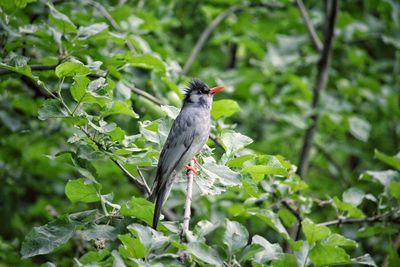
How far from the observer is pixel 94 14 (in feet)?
15.9

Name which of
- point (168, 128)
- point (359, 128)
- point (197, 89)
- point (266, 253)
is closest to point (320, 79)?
point (359, 128)

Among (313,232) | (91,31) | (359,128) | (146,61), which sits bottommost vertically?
(359,128)

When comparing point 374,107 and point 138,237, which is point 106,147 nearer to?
point 138,237

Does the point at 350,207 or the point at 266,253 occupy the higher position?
the point at 266,253

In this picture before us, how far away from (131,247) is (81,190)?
55 centimetres

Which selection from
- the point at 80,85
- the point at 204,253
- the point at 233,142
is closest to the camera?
the point at 204,253

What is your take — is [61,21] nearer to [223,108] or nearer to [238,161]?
[223,108]

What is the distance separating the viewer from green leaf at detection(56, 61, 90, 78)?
9.14ft

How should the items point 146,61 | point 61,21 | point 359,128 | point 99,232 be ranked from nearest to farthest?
1. point 99,232
2. point 61,21
3. point 146,61
4. point 359,128

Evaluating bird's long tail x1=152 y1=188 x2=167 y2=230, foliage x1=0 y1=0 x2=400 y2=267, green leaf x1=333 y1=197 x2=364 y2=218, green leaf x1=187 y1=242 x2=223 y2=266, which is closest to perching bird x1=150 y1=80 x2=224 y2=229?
bird's long tail x1=152 y1=188 x2=167 y2=230

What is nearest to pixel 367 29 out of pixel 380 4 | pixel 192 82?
pixel 380 4

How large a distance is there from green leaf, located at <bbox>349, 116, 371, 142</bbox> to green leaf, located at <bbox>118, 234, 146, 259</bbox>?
3.81 m

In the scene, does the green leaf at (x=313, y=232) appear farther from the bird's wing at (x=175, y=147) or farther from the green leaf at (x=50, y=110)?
the green leaf at (x=50, y=110)

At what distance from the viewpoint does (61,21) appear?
353 cm
